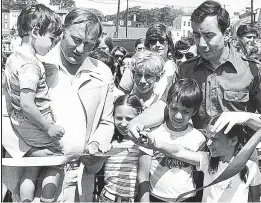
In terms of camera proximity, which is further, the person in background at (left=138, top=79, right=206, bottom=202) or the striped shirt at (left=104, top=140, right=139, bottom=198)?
the striped shirt at (left=104, top=140, right=139, bottom=198)

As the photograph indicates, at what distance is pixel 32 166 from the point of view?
7.11 ft

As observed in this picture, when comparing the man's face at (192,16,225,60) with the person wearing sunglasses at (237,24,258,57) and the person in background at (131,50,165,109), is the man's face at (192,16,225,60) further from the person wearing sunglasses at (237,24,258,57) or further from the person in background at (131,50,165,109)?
the person wearing sunglasses at (237,24,258,57)

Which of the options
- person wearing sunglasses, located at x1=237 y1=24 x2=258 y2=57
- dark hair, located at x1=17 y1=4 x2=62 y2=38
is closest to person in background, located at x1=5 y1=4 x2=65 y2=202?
dark hair, located at x1=17 y1=4 x2=62 y2=38

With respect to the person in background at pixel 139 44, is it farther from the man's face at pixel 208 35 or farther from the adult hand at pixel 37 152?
the adult hand at pixel 37 152

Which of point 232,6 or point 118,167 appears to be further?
point 232,6

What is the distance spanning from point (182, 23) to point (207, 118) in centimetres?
62

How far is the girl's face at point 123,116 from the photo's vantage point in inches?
98.2

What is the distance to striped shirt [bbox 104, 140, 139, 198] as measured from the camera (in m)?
2.38

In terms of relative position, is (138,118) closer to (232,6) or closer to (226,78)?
(226,78)

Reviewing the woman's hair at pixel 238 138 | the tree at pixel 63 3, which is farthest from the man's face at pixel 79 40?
the woman's hair at pixel 238 138

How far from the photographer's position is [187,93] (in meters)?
2.21

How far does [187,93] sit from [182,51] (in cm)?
112

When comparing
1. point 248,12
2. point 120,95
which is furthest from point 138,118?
point 248,12

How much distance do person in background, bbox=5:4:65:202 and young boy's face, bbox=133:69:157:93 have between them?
0.52 m
